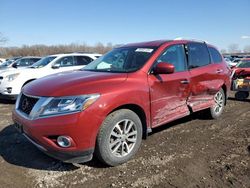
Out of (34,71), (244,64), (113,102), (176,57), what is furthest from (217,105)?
(34,71)

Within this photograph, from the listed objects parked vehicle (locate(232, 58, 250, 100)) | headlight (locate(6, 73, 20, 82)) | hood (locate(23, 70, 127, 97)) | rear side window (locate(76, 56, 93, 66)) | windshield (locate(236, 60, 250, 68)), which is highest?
hood (locate(23, 70, 127, 97))

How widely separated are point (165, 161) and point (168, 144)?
2.45 feet

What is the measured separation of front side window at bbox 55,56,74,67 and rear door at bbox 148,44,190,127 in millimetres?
6239

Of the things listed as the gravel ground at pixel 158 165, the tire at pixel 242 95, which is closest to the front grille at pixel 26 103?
the gravel ground at pixel 158 165

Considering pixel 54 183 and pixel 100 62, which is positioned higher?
pixel 100 62

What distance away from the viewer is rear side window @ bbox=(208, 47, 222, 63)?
646 cm

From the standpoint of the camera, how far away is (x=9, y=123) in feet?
21.2

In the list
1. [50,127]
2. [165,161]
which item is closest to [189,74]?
[165,161]

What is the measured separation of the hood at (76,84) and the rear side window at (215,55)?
2.99 meters

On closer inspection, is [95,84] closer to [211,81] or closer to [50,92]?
[50,92]

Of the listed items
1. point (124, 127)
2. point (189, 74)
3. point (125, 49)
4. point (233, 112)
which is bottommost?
point (233, 112)

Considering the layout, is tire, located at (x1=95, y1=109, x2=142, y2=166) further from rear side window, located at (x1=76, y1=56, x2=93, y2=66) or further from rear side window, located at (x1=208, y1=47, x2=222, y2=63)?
rear side window, located at (x1=76, y1=56, x2=93, y2=66)

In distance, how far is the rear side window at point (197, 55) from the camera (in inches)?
219

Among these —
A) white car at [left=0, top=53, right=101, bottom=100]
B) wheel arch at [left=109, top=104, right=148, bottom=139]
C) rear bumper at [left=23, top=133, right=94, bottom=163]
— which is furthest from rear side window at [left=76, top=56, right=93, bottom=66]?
rear bumper at [left=23, top=133, right=94, bottom=163]
